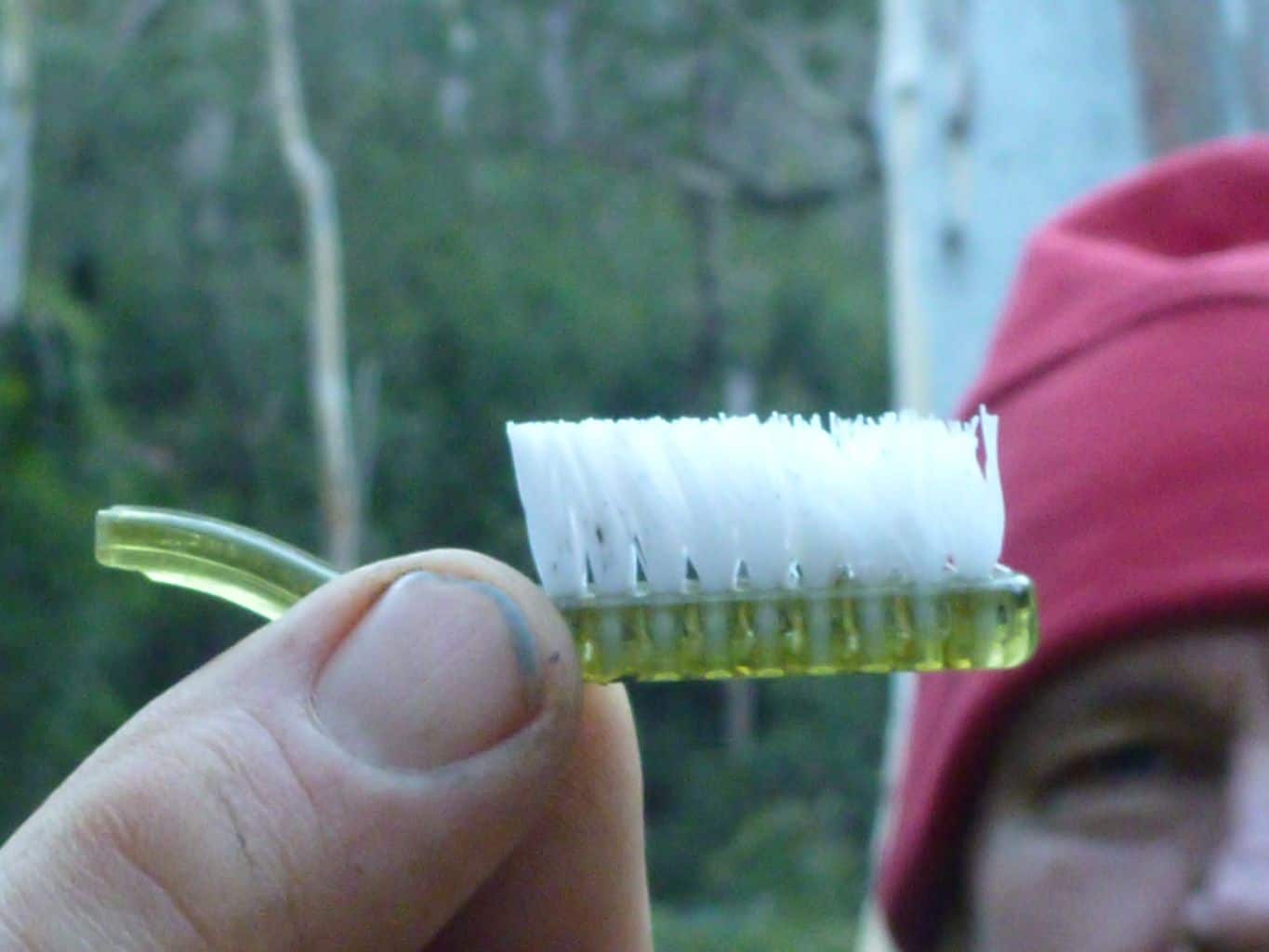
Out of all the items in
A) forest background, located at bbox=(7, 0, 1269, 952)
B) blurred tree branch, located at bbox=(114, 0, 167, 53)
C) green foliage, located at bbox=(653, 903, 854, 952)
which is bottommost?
green foliage, located at bbox=(653, 903, 854, 952)

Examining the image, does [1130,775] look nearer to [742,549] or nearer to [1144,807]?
[1144,807]

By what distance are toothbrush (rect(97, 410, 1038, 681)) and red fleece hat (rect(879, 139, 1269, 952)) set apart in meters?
0.26

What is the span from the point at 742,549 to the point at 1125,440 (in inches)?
12.9

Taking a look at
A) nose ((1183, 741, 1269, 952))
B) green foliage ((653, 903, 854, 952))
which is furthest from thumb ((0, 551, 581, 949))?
green foliage ((653, 903, 854, 952))

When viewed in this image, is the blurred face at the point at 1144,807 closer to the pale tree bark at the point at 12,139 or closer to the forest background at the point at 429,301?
the pale tree bark at the point at 12,139

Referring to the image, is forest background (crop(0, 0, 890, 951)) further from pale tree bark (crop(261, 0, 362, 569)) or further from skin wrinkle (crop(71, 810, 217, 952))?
skin wrinkle (crop(71, 810, 217, 952))

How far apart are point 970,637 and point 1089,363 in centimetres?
36

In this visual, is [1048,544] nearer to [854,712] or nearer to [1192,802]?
[1192,802]

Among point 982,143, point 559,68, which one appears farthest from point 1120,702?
point 559,68

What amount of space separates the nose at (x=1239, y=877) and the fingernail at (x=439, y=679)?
0.35m

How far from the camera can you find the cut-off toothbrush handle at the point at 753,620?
405mm

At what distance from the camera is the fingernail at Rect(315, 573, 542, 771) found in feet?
1.29

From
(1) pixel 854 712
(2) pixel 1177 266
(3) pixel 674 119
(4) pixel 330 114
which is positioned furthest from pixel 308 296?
(2) pixel 1177 266

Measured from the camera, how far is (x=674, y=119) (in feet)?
22.0
